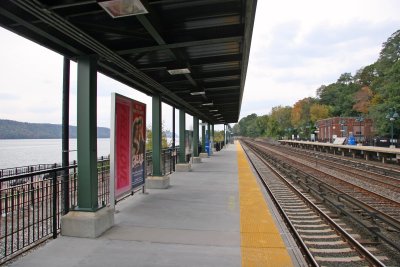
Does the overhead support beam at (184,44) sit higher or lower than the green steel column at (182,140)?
higher

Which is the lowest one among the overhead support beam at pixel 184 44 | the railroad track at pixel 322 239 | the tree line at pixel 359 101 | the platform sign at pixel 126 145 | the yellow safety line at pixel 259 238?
the railroad track at pixel 322 239

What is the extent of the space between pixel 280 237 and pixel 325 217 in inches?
100.0

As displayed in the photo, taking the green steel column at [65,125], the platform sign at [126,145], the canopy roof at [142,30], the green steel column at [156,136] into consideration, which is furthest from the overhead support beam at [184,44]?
the green steel column at [156,136]

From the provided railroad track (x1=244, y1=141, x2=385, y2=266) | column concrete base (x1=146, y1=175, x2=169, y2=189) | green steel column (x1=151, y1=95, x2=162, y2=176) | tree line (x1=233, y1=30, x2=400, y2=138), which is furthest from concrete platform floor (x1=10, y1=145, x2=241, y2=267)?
tree line (x1=233, y1=30, x2=400, y2=138)

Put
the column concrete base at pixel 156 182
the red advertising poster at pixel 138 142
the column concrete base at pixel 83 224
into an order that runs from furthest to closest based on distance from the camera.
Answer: the column concrete base at pixel 156 182 → the red advertising poster at pixel 138 142 → the column concrete base at pixel 83 224

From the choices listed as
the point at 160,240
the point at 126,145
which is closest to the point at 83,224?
the point at 160,240

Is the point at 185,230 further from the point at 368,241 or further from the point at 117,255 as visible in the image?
the point at 368,241

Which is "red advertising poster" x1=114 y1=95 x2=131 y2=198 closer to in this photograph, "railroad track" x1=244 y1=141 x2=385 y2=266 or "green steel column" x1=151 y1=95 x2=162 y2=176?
"green steel column" x1=151 y1=95 x2=162 y2=176

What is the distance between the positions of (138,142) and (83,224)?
10.2 ft

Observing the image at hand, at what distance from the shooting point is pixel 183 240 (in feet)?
18.9

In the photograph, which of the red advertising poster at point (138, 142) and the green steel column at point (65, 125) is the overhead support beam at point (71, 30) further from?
the red advertising poster at point (138, 142)

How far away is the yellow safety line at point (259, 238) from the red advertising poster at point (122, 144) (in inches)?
104

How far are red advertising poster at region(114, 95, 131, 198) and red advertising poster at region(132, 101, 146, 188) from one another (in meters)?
0.36

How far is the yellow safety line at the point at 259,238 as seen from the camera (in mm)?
4852
